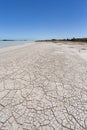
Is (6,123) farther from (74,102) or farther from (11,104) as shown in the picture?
(74,102)

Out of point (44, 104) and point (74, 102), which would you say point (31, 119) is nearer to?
point (44, 104)

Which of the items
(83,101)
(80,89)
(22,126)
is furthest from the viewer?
(80,89)

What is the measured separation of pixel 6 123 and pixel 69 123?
1411 millimetres

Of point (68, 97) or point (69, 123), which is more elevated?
point (68, 97)

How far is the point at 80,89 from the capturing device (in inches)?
135

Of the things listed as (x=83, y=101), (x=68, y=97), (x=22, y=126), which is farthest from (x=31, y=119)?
(x=83, y=101)

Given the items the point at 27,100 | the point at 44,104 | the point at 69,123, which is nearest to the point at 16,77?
the point at 27,100

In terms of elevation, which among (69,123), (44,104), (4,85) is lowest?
(69,123)

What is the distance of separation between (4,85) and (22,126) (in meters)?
1.73

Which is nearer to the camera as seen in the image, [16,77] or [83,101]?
[83,101]

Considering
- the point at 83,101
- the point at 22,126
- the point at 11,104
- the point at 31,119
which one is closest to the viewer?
the point at 22,126

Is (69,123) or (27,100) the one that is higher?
(27,100)

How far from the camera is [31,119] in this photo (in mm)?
2328

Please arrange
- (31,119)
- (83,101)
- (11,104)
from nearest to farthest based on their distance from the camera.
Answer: (31,119), (11,104), (83,101)
